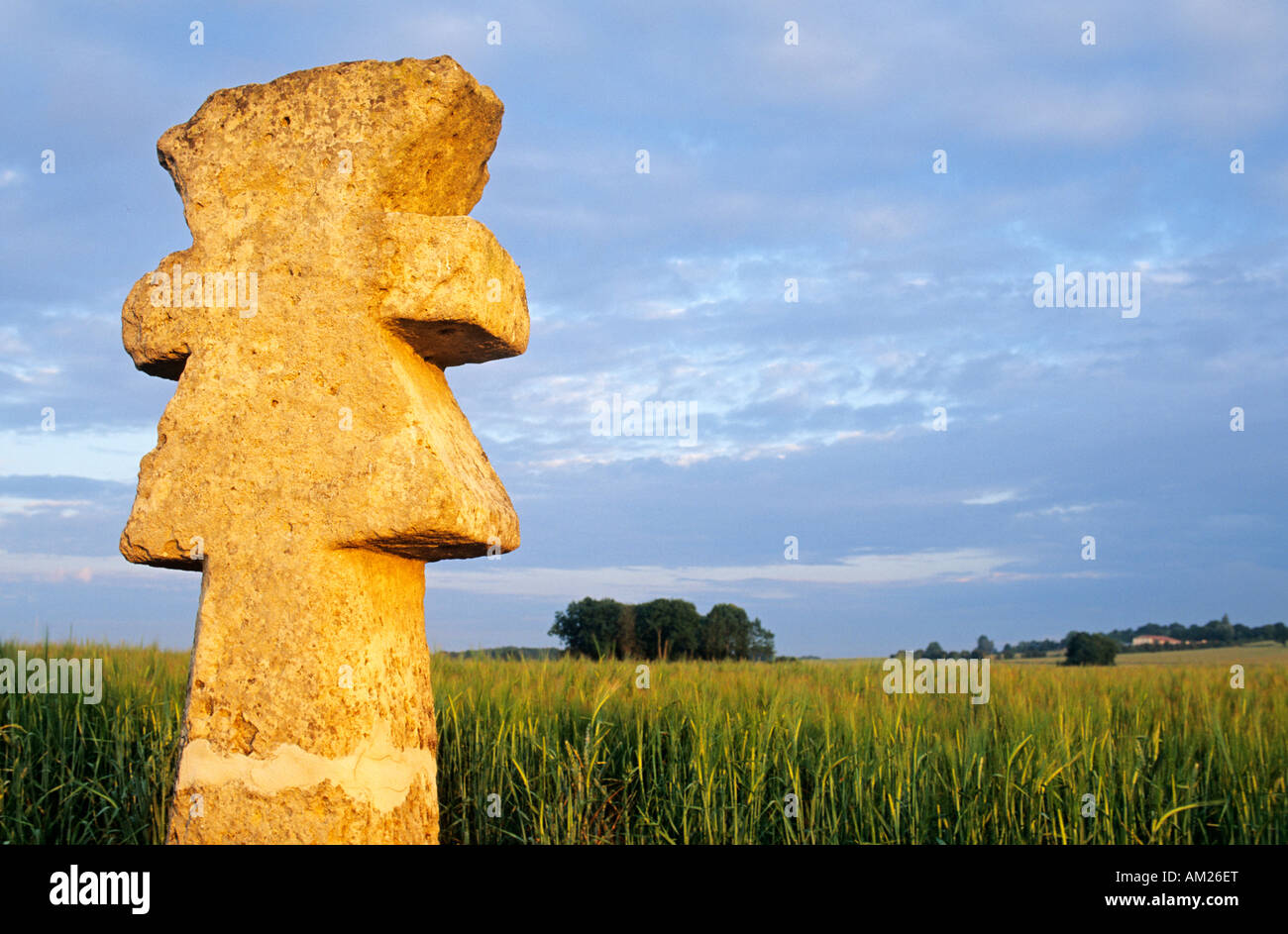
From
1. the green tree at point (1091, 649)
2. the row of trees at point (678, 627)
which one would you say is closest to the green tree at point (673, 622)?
the row of trees at point (678, 627)

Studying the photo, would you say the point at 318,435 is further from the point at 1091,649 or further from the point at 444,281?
the point at 1091,649

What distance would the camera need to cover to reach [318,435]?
10.3ft

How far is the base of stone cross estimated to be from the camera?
2.99 m

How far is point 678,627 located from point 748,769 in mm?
9293

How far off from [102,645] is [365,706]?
5.92 metres

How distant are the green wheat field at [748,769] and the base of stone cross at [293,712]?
1051mm

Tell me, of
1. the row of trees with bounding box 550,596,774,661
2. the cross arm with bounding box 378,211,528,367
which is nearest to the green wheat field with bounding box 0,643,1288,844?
the cross arm with bounding box 378,211,528,367

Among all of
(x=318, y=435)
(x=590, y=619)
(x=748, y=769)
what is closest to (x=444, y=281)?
(x=318, y=435)

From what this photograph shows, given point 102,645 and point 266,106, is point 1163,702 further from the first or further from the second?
point 102,645

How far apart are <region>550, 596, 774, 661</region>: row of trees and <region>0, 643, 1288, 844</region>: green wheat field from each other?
18.8 feet

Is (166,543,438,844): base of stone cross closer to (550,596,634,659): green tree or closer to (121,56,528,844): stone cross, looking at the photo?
(121,56,528,844): stone cross
